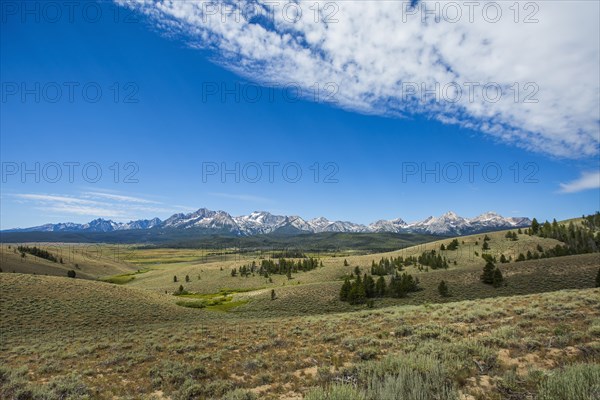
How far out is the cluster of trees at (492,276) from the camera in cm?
4911

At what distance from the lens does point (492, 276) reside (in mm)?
50688

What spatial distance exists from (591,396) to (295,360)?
963 cm

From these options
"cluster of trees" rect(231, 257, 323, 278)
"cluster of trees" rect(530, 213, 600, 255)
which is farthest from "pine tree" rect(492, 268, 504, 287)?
"cluster of trees" rect(231, 257, 323, 278)

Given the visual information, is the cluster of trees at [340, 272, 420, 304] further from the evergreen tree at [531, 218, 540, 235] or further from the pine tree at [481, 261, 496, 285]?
the evergreen tree at [531, 218, 540, 235]

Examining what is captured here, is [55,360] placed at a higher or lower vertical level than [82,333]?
higher

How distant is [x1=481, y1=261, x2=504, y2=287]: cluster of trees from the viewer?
49.1 m

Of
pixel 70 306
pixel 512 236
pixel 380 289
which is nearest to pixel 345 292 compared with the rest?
pixel 380 289

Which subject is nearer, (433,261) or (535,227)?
(433,261)

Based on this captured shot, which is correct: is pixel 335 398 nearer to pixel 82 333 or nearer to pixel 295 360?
pixel 295 360

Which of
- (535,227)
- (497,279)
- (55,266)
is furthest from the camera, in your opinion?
(535,227)

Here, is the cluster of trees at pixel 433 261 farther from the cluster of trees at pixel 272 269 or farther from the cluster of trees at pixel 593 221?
the cluster of trees at pixel 593 221

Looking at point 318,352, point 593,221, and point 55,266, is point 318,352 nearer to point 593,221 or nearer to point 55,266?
point 55,266

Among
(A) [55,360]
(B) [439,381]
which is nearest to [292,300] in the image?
(A) [55,360]

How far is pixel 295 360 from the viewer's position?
12859mm
